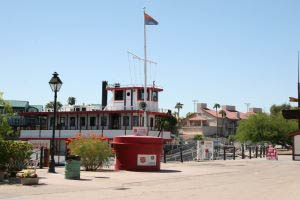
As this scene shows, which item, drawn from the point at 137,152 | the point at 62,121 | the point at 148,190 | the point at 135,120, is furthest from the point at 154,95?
the point at 148,190

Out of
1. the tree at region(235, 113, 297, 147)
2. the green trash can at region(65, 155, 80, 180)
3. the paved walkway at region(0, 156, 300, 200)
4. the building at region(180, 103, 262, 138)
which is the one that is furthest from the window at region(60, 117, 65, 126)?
the building at region(180, 103, 262, 138)

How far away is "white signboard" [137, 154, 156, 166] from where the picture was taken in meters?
20.6

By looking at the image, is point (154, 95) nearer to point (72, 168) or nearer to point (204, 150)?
point (204, 150)

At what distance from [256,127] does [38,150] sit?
52.2 meters

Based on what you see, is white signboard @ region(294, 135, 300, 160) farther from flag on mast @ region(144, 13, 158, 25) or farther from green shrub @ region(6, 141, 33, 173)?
green shrub @ region(6, 141, 33, 173)

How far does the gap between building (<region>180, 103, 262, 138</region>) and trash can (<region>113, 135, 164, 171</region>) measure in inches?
3606

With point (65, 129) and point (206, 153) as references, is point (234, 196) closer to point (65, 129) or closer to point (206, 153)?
point (206, 153)

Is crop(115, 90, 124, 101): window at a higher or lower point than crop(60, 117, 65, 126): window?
higher

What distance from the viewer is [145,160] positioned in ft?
68.0

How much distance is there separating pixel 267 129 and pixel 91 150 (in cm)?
5388

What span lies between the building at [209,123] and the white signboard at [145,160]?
91.6 metres

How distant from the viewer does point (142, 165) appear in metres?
20.7

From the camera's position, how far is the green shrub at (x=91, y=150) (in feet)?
64.1

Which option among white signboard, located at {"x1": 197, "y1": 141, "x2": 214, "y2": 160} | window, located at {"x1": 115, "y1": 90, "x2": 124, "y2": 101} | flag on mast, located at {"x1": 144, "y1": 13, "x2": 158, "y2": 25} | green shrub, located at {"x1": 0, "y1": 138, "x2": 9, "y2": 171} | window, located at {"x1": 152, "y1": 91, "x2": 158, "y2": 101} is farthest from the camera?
window, located at {"x1": 115, "y1": 90, "x2": 124, "y2": 101}
